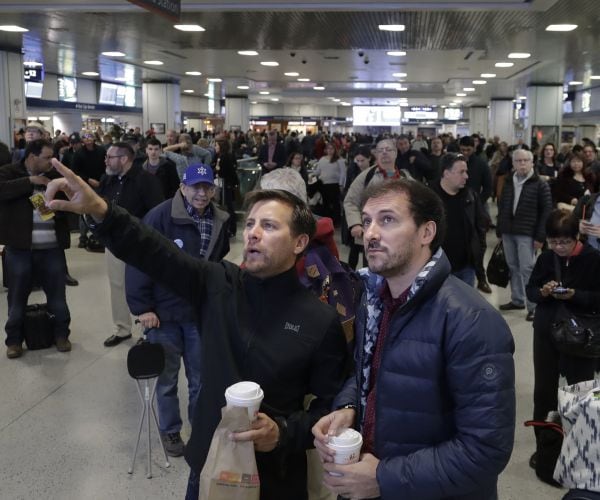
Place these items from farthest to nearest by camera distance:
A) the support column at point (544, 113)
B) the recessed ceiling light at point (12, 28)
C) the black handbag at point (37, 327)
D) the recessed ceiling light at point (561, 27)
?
1. the support column at point (544, 113)
2. the recessed ceiling light at point (12, 28)
3. the recessed ceiling light at point (561, 27)
4. the black handbag at point (37, 327)

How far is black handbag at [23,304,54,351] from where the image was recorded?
20.5 ft

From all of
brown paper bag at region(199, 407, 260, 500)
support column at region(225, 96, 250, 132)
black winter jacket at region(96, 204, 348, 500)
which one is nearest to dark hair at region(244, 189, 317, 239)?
black winter jacket at region(96, 204, 348, 500)

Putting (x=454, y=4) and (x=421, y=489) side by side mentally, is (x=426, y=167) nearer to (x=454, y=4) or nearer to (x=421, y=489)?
(x=454, y=4)

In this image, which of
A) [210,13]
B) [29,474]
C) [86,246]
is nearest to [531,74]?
[210,13]

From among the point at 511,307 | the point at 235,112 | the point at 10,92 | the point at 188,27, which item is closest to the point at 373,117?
the point at 235,112

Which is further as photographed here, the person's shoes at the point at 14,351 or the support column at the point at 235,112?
the support column at the point at 235,112

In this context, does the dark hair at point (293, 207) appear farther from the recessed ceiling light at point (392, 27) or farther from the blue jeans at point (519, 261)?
the recessed ceiling light at point (392, 27)

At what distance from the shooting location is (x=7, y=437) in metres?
4.54

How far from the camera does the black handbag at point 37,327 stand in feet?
20.5

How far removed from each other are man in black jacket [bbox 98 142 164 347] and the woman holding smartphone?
3477mm

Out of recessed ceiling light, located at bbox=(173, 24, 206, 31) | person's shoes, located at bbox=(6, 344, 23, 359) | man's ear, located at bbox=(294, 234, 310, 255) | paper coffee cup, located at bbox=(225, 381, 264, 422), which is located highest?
recessed ceiling light, located at bbox=(173, 24, 206, 31)

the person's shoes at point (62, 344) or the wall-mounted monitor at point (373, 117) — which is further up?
the wall-mounted monitor at point (373, 117)

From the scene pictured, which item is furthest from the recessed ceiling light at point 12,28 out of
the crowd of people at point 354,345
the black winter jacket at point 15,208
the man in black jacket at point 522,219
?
the crowd of people at point 354,345

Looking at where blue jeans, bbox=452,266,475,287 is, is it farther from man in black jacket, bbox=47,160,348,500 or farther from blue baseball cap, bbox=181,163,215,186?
man in black jacket, bbox=47,160,348,500
